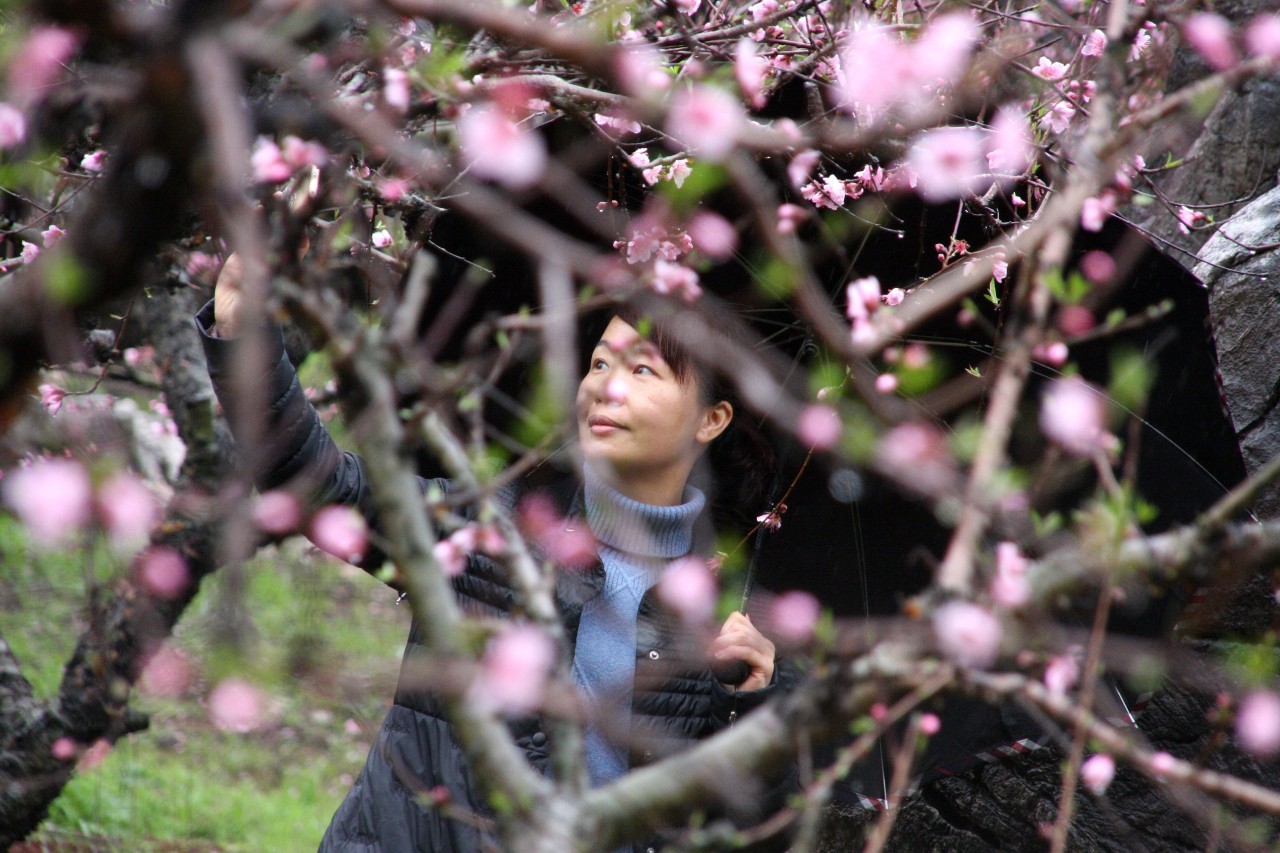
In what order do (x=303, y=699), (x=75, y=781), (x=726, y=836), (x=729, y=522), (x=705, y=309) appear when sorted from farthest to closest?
(x=303, y=699), (x=75, y=781), (x=729, y=522), (x=705, y=309), (x=726, y=836)

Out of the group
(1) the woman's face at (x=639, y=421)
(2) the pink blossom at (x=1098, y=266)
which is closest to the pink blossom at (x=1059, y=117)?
(2) the pink blossom at (x=1098, y=266)

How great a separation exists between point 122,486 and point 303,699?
5.28 m

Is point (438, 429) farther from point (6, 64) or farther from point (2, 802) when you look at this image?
point (2, 802)

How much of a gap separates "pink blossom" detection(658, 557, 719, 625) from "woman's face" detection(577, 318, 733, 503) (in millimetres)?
239

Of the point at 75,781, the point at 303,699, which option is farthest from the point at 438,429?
the point at 303,699

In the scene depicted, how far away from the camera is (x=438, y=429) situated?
1.00m

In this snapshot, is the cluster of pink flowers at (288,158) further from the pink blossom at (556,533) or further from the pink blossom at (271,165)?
the pink blossom at (556,533)

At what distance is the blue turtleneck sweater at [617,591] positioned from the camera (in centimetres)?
215

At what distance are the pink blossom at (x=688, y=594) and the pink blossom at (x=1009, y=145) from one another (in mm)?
1039

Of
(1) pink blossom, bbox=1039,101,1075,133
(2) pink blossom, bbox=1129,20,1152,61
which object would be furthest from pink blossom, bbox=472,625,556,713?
(2) pink blossom, bbox=1129,20,1152,61

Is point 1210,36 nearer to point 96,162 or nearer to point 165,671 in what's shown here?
point 96,162

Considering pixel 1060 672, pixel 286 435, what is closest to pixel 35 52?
pixel 286 435

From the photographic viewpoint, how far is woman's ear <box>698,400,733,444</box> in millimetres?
2508

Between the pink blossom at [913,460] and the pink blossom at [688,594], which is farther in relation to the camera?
the pink blossom at [688,594]
